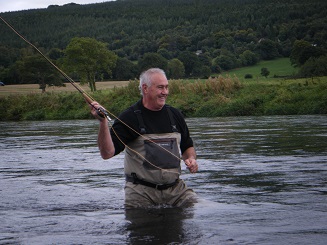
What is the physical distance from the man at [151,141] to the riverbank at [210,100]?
31.3m

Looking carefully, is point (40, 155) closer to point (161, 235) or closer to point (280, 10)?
point (161, 235)

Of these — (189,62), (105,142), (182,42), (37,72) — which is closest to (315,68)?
(37,72)

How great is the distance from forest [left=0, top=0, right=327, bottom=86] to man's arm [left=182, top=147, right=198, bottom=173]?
52.4m

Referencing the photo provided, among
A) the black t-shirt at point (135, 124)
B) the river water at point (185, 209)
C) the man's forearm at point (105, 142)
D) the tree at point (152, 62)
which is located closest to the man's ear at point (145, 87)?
the black t-shirt at point (135, 124)

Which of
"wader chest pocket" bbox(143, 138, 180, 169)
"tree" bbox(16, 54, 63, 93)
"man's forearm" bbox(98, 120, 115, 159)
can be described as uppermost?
"tree" bbox(16, 54, 63, 93)

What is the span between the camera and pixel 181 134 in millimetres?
7984

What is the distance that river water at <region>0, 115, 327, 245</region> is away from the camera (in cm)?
700

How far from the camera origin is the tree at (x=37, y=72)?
8938 centimetres

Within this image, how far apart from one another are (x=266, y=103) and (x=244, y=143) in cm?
2269

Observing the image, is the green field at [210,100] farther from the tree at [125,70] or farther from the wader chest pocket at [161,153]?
the tree at [125,70]

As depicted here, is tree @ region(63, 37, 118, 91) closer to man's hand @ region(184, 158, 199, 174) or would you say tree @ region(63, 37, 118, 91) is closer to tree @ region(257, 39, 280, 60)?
tree @ region(257, 39, 280, 60)

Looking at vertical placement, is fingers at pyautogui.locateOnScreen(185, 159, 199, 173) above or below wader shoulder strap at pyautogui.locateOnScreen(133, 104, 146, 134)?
below

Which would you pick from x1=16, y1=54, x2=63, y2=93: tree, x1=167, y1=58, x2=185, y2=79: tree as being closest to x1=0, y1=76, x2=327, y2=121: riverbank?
x1=16, y1=54, x2=63, y2=93: tree

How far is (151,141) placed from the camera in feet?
25.1
